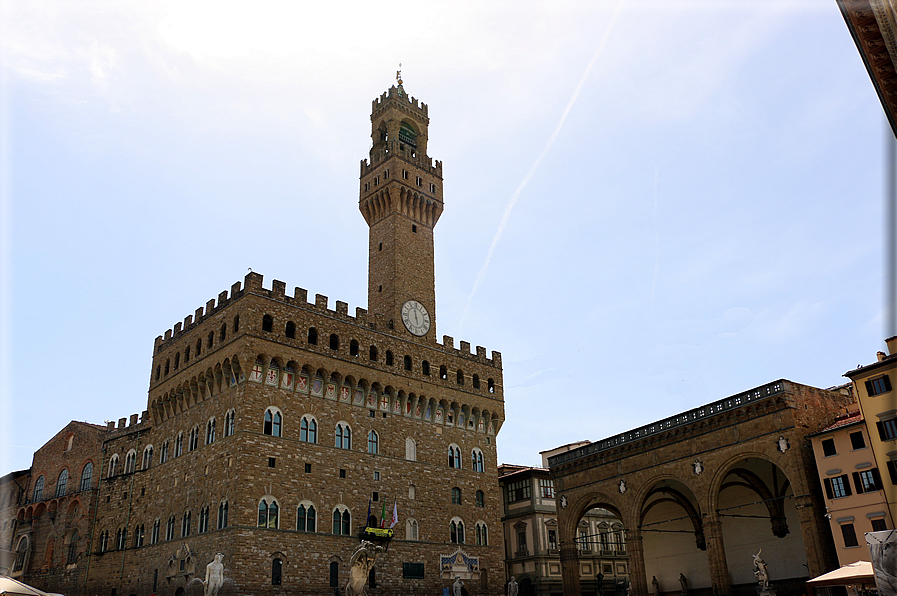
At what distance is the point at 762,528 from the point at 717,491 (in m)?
7.24

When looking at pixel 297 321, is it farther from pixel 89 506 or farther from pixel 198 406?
pixel 89 506

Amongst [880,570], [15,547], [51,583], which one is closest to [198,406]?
[51,583]

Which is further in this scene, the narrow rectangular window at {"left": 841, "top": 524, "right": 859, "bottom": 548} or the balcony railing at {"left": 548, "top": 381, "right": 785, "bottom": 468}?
the balcony railing at {"left": 548, "top": 381, "right": 785, "bottom": 468}

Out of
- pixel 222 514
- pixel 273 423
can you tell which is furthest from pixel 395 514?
pixel 222 514

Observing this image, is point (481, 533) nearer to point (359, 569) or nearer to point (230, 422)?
point (230, 422)

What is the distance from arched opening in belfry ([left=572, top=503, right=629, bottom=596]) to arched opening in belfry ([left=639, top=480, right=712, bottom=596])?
702cm

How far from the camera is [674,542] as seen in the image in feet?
145

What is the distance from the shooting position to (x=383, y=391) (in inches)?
1702

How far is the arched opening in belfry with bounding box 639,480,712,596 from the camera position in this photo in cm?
4200

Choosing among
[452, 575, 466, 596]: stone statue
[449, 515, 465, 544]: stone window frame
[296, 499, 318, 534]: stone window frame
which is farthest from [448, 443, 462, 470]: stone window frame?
[296, 499, 318, 534]: stone window frame

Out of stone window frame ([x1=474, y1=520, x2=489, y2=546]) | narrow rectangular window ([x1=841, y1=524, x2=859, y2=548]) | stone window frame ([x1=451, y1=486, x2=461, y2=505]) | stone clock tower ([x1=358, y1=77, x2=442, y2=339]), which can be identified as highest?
stone clock tower ([x1=358, y1=77, x2=442, y2=339])

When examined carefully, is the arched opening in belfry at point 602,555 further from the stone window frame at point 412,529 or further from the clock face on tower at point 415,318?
the clock face on tower at point 415,318

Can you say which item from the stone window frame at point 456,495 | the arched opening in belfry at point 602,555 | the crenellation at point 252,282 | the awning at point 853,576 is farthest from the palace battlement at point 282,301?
the awning at point 853,576

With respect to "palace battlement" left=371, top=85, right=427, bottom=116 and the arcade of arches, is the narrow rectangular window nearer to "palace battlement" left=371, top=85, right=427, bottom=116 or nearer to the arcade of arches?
the arcade of arches
